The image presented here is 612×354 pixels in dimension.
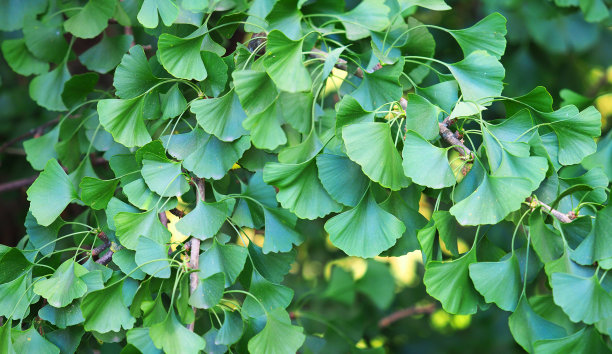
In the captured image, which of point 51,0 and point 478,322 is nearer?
point 51,0

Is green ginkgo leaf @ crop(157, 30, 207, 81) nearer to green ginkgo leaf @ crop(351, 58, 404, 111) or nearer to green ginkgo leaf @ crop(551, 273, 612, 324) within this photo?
green ginkgo leaf @ crop(351, 58, 404, 111)

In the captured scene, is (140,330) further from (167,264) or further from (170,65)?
(170,65)

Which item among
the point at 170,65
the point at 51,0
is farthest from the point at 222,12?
the point at 51,0

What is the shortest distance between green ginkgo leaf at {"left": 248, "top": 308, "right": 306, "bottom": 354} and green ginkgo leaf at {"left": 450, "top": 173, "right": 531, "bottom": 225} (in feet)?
0.58

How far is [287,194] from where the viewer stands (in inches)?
21.7

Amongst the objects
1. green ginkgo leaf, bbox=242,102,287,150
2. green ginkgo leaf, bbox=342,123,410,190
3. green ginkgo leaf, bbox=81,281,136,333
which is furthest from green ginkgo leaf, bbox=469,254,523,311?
green ginkgo leaf, bbox=81,281,136,333

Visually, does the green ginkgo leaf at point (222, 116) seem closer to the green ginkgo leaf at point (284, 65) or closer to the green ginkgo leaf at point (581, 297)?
the green ginkgo leaf at point (284, 65)

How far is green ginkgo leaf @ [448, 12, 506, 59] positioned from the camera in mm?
612

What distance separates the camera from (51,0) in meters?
0.80

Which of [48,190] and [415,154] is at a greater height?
[415,154]

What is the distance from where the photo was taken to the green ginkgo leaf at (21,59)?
2.50 ft

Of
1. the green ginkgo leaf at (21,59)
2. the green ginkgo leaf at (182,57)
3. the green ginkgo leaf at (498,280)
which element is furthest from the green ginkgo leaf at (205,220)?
the green ginkgo leaf at (21,59)

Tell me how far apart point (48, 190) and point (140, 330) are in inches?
8.0

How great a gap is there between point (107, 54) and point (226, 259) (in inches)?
13.8
